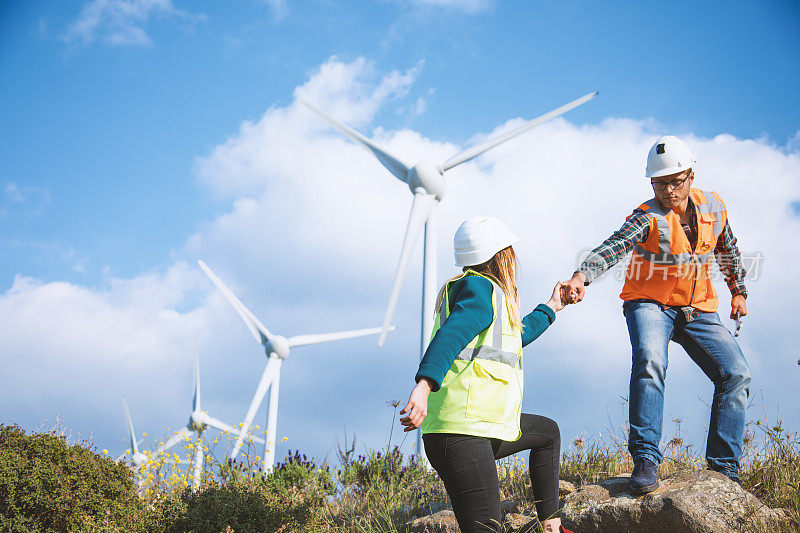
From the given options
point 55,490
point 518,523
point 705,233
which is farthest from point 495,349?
point 55,490

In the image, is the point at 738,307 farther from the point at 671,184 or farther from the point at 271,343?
the point at 271,343

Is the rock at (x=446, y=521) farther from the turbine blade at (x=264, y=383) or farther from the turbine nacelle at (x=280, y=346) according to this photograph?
the turbine nacelle at (x=280, y=346)

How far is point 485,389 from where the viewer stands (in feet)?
10.8

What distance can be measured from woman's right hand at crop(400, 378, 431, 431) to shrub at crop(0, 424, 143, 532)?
5021 millimetres

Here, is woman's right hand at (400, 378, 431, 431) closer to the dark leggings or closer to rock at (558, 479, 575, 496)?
the dark leggings

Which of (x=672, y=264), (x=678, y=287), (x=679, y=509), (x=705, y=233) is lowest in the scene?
(x=679, y=509)

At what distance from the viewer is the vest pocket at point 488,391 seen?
327 cm

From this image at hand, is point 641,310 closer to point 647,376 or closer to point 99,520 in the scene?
point 647,376

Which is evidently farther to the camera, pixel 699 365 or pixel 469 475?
pixel 699 365

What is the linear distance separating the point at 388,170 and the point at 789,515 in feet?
40.5

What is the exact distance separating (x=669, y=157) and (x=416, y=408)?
10.6 ft

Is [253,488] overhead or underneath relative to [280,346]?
underneath

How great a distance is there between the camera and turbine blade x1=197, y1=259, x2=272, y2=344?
2025 centimetres

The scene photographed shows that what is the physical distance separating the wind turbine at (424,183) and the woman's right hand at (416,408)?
30.9 feet
